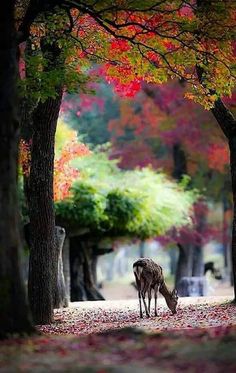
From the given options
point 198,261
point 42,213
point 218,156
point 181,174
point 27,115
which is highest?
point 218,156

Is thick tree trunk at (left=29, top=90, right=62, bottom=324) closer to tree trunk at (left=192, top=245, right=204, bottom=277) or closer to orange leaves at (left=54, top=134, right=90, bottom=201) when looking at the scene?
orange leaves at (left=54, top=134, right=90, bottom=201)

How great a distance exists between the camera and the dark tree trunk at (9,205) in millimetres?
9125

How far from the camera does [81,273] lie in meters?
27.8

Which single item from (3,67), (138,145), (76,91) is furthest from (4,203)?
(138,145)

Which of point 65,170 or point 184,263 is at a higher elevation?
point 65,170

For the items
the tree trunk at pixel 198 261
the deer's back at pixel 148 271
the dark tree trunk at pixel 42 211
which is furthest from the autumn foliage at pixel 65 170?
the tree trunk at pixel 198 261

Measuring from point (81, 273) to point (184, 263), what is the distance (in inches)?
347

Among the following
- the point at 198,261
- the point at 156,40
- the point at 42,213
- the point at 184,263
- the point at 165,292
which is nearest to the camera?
the point at 156,40

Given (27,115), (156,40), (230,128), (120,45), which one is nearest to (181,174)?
(27,115)

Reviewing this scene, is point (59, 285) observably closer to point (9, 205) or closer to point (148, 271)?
point (148, 271)

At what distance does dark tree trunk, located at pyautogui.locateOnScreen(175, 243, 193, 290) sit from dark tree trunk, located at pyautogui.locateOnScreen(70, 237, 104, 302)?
7666 millimetres

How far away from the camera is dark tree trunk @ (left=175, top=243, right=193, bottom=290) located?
3462 cm

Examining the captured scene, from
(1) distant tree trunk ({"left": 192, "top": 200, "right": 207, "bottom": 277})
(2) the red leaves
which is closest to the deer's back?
(2) the red leaves

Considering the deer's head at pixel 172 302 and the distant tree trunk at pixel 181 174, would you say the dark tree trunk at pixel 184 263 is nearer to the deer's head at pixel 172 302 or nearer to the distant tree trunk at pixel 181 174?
the distant tree trunk at pixel 181 174
